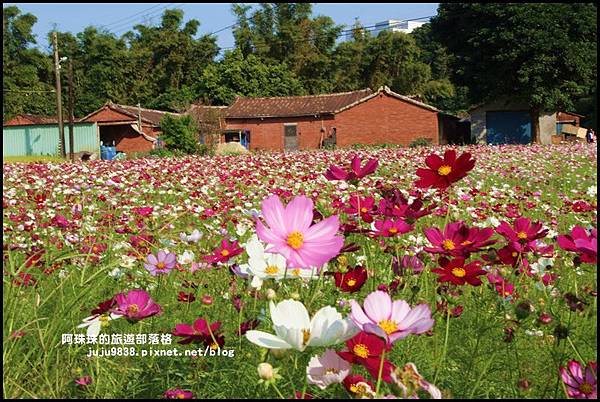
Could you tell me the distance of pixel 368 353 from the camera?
0.91m

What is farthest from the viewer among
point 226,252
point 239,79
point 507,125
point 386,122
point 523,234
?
point 239,79

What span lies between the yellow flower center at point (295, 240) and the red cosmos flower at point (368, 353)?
162 millimetres

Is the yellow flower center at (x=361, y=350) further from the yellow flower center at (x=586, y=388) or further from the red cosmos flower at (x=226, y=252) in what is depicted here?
the red cosmos flower at (x=226, y=252)

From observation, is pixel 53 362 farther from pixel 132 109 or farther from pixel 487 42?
pixel 132 109

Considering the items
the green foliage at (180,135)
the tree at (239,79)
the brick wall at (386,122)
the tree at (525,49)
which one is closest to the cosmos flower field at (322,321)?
the green foliage at (180,135)

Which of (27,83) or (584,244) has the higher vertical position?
(27,83)

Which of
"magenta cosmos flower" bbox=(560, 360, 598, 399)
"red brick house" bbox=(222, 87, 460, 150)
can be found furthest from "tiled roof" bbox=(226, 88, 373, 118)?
"magenta cosmos flower" bbox=(560, 360, 598, 399)

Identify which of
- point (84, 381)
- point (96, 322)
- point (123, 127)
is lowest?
point (84, 381)

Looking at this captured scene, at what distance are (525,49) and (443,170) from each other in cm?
2588

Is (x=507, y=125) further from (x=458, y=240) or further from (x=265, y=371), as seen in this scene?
(x=265, y=371)

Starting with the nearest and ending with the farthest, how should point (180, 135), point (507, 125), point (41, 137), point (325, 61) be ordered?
1. point (180, 135)
2. point (507, 125)
3. point (41, 137)
4. point (325, 61)

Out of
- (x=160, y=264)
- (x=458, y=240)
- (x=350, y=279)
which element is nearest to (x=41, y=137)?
(x=160, y=264)

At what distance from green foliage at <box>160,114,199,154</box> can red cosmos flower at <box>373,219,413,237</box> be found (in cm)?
2147

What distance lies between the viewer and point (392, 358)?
1402 mm
